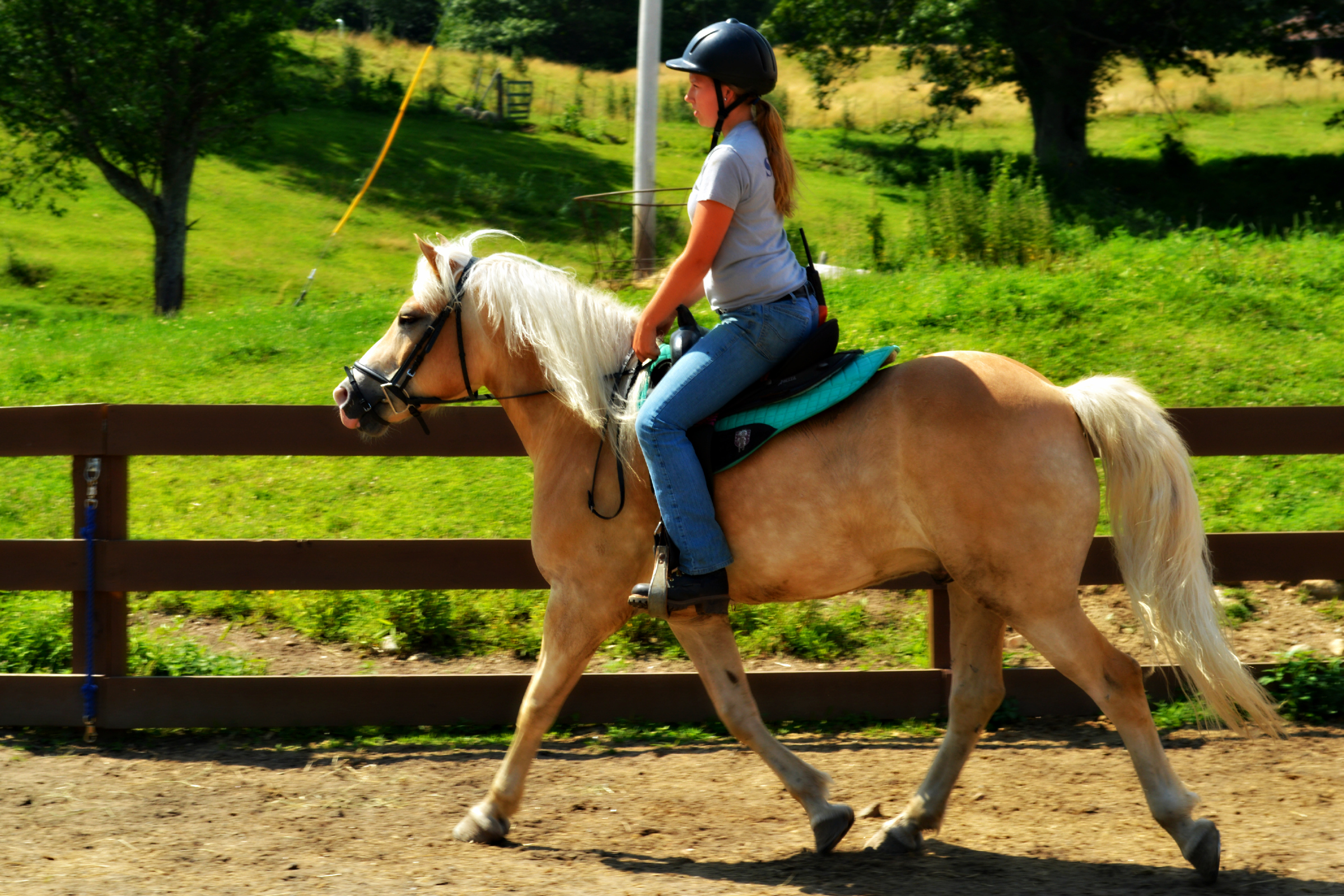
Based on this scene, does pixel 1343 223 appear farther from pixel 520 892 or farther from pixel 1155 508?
pixel 520 892

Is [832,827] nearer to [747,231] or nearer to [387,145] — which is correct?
[747,231]

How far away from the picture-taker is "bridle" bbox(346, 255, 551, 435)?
388 cm

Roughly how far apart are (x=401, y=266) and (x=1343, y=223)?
14.4 metres

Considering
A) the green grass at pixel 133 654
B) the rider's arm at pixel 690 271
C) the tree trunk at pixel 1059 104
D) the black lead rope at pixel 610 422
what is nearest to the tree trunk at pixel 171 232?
the green grass at pixel 133 654

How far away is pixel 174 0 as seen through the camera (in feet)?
47.6

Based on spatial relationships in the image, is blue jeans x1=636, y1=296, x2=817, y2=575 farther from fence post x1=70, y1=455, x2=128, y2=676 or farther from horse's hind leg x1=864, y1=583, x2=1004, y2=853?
fence post x1=70, y1=455, x2=128, y2=676

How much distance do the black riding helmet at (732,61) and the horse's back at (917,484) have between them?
106cm

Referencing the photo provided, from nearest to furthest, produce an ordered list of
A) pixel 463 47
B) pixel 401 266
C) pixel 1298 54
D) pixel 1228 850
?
pixel 1228 850 < pixel 401 266 < pixel 1298 54 < pixel 463 47

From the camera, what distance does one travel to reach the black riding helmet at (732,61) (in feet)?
11.7

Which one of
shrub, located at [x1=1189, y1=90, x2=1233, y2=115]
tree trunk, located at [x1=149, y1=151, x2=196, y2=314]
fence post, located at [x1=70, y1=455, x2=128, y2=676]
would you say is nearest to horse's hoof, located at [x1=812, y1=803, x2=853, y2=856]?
fence post, located at [x1=70, y1=455, x2=128, y2=676]

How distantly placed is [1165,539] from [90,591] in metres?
4.40

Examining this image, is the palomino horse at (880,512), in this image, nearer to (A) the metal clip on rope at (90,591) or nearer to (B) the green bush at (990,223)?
(A) the metal clip on rope at (90,591)

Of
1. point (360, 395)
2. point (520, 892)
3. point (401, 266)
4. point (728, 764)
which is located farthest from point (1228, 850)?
point (401, 266)

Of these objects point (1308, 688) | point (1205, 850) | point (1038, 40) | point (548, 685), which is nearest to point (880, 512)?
point (548, 685)
